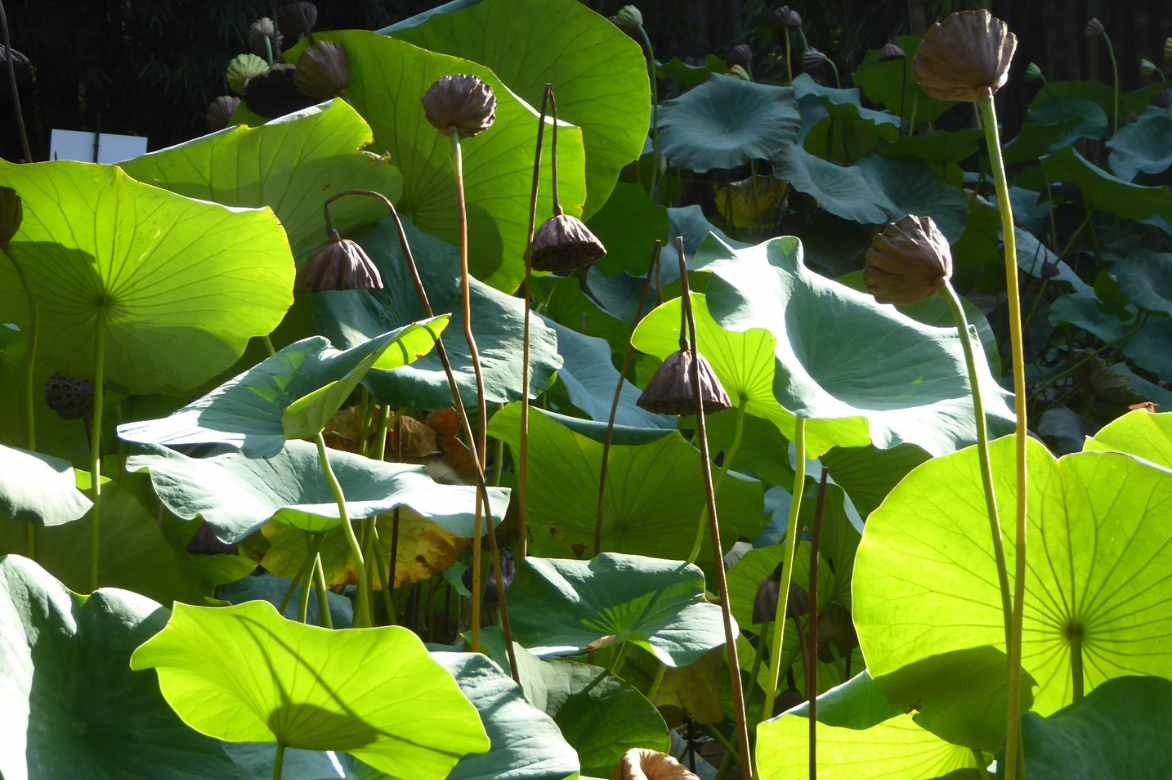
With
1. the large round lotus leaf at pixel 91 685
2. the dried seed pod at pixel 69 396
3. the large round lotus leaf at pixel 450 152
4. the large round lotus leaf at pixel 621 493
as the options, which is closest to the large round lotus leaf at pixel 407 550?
the large round lotus leaf at pixel 621 493

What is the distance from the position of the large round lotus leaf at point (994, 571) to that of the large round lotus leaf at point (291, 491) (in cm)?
23

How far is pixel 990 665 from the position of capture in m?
0.66

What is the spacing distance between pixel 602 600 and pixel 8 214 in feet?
1.47

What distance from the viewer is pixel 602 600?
2.82 ft

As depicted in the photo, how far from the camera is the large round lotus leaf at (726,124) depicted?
217 cm

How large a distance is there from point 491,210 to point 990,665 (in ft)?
2.34

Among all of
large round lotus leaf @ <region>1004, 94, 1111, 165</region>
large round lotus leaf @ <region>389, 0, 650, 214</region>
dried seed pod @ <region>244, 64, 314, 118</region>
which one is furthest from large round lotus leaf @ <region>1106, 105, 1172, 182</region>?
dried seed pod @ <region>244, 64, 314, 118</region>

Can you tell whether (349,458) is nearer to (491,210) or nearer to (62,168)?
(62,168)

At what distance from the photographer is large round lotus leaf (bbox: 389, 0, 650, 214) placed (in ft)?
4.36

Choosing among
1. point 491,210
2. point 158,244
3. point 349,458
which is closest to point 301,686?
point 349,458

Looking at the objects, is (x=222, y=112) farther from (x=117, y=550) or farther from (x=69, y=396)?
(x=117, y=550)

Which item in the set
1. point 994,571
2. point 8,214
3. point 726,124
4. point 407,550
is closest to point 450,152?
point 407,550

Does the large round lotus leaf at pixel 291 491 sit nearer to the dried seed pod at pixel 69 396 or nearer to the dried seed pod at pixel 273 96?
the dried seed pod at pixel 69 396

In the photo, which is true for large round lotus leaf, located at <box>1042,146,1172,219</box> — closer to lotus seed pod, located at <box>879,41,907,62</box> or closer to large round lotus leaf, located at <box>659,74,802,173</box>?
lotus seed pod, located at <box>879,41,907,62</box>
